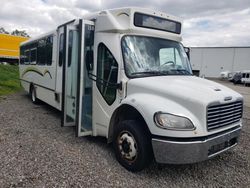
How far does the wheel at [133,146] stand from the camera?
3.86 m

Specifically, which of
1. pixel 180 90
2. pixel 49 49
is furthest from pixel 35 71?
pixel 180 90

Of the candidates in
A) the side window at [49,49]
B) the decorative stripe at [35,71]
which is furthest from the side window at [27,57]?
the side window at [49,49]

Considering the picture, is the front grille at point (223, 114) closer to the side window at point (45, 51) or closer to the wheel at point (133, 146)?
the wheel at point (133, 146)

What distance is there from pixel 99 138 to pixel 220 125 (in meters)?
2.92

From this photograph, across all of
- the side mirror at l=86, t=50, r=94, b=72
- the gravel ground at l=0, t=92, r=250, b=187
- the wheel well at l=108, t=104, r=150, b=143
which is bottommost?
the gravel ground at l=0, t=92, r=250, b=187

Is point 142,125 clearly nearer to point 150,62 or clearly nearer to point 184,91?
point 184,91

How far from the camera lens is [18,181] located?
3.59 metres

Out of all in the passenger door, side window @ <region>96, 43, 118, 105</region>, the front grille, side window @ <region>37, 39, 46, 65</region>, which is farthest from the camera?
side window @ <region>37, 39, 46, 65</region>

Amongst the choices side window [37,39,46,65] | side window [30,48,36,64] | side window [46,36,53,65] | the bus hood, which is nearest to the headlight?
the bus hood

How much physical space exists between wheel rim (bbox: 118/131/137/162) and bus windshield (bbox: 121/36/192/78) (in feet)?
3.51

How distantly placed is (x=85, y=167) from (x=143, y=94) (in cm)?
160

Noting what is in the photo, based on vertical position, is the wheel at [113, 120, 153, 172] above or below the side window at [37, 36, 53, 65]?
below

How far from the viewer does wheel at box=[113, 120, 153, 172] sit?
386 cm

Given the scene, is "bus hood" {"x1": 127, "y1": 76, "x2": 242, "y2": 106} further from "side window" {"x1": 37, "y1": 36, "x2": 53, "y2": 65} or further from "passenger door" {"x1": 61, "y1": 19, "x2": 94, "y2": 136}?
"side window" {"x1": 37, "y1": 36, "x2": 53, "y2": 65}
